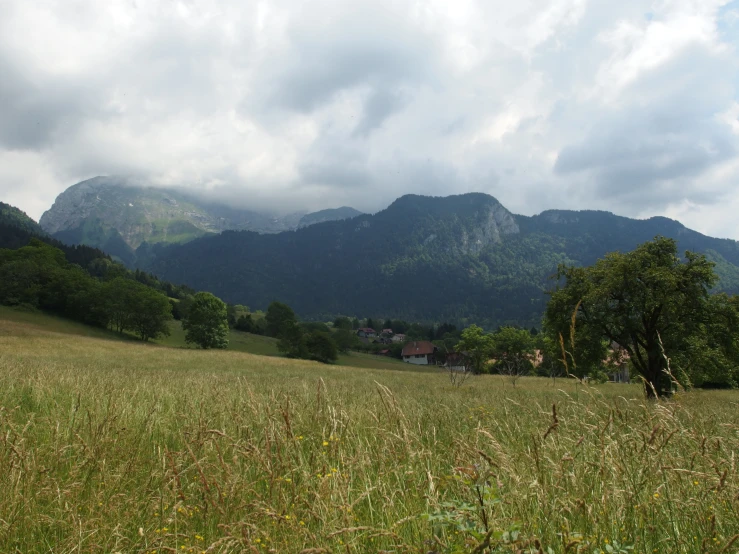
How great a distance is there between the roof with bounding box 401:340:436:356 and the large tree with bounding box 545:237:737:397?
121 metres

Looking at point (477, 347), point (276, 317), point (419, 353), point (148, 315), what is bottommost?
point (419, 353)

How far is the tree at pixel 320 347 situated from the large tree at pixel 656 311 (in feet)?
216

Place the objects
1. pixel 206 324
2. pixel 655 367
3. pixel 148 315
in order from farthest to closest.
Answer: pixel 206 324 → pixel 148 315 → pixel 655 367

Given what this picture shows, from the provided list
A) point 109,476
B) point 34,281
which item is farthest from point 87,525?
point 34,281

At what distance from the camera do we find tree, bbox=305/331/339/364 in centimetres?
8535

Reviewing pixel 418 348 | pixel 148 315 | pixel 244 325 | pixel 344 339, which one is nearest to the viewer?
pixel 148 315

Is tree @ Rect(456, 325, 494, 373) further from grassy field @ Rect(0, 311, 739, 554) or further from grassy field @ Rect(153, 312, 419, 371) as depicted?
grassy field @ Rect(0, 311, 739, 554)

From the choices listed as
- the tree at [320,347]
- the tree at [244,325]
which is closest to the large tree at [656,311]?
the tree at [320,347]

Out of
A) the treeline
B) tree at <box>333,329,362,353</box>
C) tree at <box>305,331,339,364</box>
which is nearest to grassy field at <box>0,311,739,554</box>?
tree at <box>305,331,339,364</box>

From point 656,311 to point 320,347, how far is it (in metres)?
69.7

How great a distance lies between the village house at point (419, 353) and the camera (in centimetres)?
14175

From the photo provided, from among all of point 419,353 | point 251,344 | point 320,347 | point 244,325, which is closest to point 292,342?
point 320,347

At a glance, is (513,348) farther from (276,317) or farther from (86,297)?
(86,297)

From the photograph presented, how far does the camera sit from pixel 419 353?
143250 millimetres
